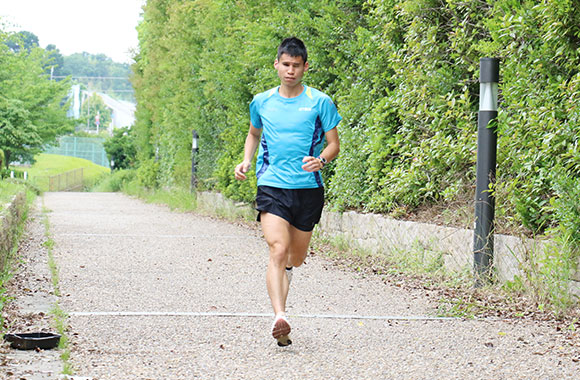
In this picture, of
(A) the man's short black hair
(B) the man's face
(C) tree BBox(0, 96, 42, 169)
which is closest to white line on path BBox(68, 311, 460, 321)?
(B) the man's face

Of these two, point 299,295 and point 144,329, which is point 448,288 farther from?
point 144,329

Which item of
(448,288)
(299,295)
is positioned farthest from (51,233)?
(448,288)

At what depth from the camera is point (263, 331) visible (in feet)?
17.5

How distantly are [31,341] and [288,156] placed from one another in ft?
6.11

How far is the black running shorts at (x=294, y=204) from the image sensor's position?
5.03 meters

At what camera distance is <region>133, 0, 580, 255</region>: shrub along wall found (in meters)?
6.16

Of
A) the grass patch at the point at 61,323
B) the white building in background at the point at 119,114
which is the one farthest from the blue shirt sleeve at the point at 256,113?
the white building in background at the point at 119,114

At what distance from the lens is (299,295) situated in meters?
7.06

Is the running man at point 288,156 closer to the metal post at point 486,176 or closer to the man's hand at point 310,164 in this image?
the man's hand at point 310,164

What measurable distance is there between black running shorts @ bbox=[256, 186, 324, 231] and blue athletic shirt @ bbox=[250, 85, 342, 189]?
47mm

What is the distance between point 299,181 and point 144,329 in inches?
56.9

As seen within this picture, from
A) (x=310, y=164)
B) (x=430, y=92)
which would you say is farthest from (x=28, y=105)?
(x=310, y=164)

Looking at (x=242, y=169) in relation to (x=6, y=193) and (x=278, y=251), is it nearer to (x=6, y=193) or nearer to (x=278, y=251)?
(x=278, y=251)

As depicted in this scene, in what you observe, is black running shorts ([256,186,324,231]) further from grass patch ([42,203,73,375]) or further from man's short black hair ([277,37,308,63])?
grass patch ([42,203,73,375])
